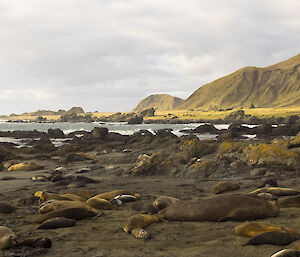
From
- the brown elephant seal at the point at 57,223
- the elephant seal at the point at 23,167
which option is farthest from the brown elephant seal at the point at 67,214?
the elephant seal at the point at 23,167

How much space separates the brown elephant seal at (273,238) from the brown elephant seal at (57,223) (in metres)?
2.80

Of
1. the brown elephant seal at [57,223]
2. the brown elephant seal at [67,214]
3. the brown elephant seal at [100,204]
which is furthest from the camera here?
the brown elephant seal at [100,204]

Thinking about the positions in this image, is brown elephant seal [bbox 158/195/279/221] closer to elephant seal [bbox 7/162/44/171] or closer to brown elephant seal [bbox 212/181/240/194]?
brown elephant seal [bbox 212/181/240/194]

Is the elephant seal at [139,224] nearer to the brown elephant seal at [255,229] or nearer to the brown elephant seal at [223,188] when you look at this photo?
the brown elephant seal at [255,229]

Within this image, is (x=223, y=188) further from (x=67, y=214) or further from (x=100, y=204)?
(x=67, y=214)

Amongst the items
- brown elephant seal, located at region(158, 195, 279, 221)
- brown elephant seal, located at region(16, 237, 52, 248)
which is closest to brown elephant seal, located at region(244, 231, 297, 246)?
Result: brown elephant seal, located at region(158, 195, 279, 221)

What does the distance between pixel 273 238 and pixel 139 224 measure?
6.59 feet

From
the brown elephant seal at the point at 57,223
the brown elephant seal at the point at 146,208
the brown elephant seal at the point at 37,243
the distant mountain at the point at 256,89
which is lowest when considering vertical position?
the brown elephant seal at the point at 146,208

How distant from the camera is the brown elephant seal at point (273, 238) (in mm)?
3195

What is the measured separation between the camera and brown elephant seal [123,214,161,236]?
3975mm

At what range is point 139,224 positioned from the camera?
14.4 feet

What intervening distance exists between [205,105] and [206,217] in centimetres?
18199

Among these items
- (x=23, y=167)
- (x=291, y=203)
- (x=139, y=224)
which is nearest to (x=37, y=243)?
(x=139, y=224)

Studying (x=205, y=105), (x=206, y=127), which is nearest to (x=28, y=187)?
(x=206, y=127)
